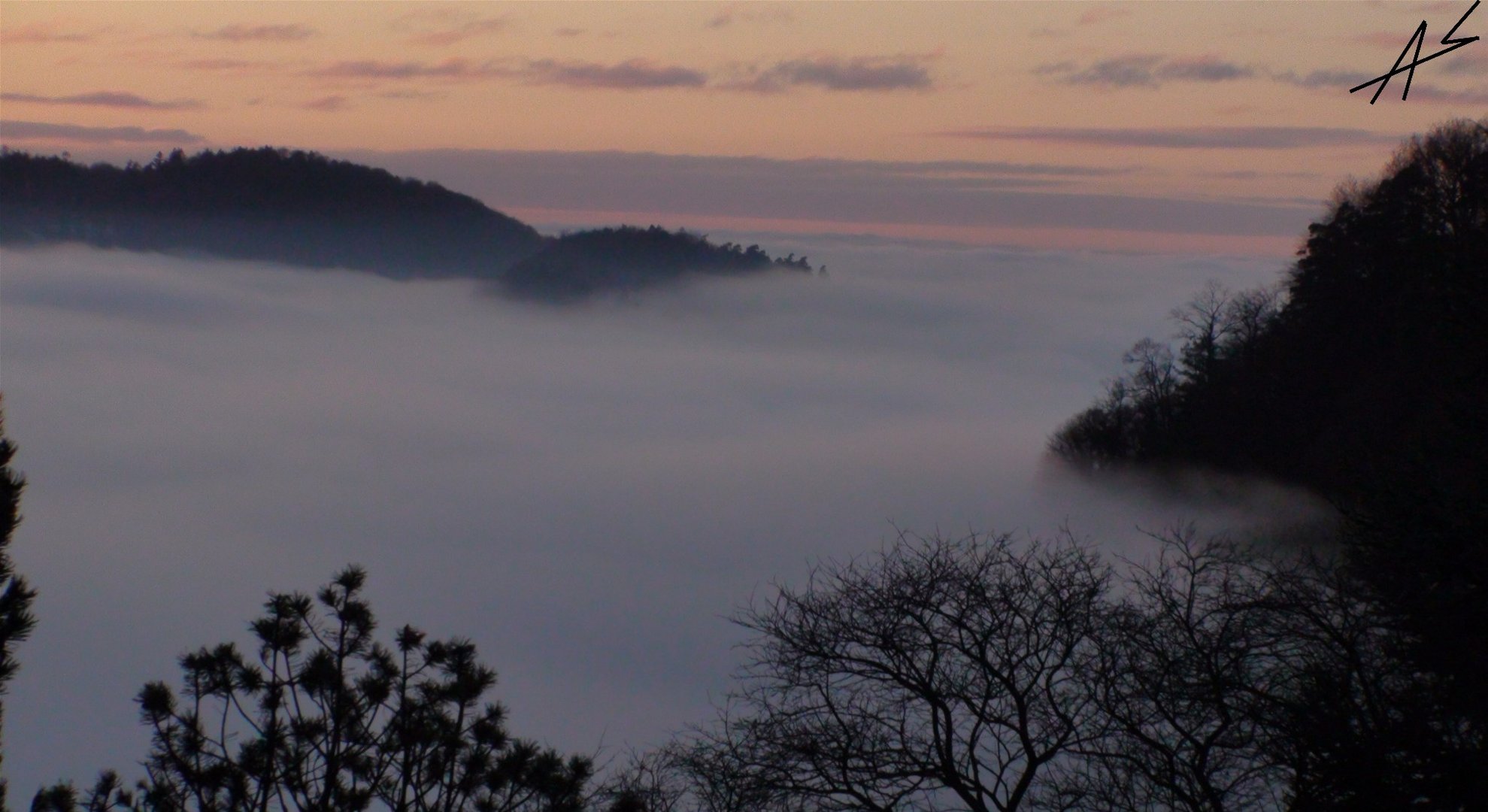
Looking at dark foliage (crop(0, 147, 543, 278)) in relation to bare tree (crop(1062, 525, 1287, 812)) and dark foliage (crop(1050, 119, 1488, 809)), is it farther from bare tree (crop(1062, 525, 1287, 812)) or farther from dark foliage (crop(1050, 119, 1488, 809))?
bare tree (crop(1062, 525, 1287, 812))

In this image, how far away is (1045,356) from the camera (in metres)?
145

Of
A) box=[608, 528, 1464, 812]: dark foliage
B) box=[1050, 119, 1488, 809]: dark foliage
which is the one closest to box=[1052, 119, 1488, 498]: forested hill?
box=[1050, 119, 1488, 809]: dark foliage

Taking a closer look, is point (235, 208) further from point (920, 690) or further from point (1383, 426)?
point (920, 690)

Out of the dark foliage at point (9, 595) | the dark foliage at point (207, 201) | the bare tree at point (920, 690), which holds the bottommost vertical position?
the bare tree at point (920, 690)

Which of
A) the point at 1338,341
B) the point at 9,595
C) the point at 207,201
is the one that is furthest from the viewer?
the point at 207,201

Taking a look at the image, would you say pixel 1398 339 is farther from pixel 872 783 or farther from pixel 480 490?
pixel 480 490

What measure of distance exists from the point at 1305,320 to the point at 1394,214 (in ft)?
15.2

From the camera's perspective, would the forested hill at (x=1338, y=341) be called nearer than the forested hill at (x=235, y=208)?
Yes

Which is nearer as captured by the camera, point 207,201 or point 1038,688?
point 1038,688

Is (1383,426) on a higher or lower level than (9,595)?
lower

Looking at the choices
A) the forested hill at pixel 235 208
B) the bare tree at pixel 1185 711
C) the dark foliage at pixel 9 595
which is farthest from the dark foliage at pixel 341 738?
the forested hill at pixel 235 208

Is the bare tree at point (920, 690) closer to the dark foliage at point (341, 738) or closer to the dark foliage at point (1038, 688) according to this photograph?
the dark foliage at point (1038, 688)

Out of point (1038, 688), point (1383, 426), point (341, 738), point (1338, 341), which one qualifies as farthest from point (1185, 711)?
point (1338, 341)

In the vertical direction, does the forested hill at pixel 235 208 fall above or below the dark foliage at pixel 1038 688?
above
